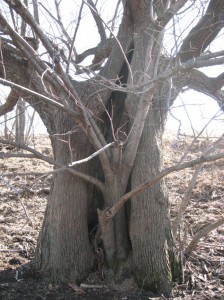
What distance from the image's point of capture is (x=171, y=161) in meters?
6.50

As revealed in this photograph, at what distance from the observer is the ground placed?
11.0 ft

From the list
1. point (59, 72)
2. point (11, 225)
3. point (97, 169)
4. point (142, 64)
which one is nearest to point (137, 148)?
point (97, 169)

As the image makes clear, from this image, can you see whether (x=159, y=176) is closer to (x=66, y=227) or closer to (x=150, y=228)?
(x=150, y=228)

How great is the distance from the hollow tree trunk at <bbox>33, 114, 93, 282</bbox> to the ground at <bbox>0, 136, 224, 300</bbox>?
13cm

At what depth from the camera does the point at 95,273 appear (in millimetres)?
3717

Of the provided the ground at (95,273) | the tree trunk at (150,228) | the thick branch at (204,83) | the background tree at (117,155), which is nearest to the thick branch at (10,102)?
the background tree at (117,155)

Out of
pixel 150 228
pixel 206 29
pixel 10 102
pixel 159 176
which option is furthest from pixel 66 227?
pixel 206 29

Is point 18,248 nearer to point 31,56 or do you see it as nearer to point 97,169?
point 97,169

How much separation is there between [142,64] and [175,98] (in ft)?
1.59

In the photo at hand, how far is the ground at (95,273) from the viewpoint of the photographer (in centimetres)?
335

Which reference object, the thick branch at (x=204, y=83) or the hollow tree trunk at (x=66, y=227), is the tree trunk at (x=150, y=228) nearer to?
the hollow tree trunk at (x=66, y=227)

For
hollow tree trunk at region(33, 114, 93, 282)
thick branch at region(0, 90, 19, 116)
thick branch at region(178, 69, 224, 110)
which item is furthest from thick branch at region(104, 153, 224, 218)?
thick branch at region(0, 90, 19, 116)

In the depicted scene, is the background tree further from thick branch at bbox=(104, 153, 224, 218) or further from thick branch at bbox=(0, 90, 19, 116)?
Result: thick branch at bbox=(0, 90, 19, 116)

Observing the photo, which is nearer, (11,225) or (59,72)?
(59,72)
